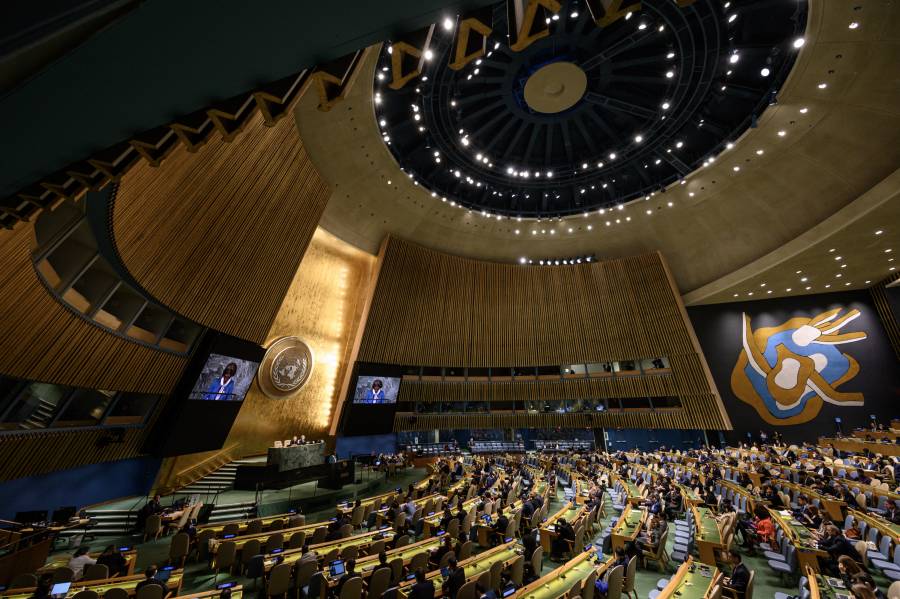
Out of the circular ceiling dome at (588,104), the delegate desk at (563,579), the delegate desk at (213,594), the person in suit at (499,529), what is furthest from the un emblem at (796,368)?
the delegate desk at (213,594)

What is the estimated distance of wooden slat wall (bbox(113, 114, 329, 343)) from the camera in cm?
909

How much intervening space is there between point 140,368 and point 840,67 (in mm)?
23370

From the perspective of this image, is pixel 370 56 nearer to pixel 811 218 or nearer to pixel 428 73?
pixel 428 73

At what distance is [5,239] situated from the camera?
6387 mm

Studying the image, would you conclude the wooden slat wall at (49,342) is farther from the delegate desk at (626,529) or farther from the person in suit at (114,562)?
the delegate desk at (626,529)

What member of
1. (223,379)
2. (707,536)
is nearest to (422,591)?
(707,536)

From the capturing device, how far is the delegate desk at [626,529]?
727cm

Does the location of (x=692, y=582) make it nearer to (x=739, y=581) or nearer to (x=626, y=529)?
(x=739, y=581)

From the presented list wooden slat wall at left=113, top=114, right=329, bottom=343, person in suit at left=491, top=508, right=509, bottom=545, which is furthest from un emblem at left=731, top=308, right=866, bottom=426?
wooden slat wall at left=113, top=114, right=329, bottom=343

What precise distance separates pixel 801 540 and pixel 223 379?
Result: 603 inches

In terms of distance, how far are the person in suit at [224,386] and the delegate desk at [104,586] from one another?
667 cm

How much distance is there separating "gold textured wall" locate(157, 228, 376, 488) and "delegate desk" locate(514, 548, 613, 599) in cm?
1377

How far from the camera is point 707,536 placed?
7133 millimetres

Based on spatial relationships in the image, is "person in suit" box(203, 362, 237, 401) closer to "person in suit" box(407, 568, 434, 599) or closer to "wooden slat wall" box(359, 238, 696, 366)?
"wooden slat wall" box(359, 238, 696, 366)
